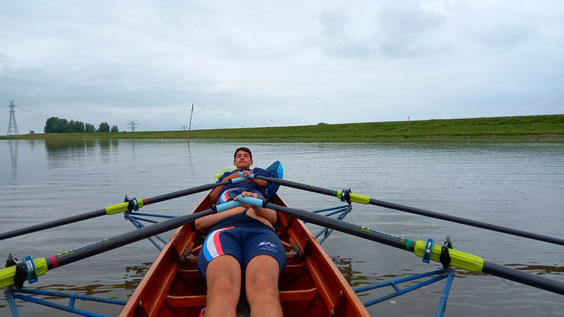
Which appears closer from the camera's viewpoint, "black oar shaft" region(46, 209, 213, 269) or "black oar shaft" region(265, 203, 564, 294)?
"black oar shaft" region(265, 203, 564, 294)

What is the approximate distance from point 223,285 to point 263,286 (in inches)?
12.6

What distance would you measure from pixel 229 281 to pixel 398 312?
6.99ft

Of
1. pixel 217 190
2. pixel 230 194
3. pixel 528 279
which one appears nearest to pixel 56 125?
pixel 217 190

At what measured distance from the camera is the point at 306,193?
10469 millimetres

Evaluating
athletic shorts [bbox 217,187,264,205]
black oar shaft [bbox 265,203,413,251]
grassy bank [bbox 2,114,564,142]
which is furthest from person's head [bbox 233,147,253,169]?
grassy bank [bbox 2,114,564,142]

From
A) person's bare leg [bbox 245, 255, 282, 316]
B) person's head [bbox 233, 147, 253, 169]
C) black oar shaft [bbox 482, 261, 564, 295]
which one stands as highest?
person's head [bbox 233, 147, 253, 169]

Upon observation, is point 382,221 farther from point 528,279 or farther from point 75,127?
point 75,127

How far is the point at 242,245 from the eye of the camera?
11.8ft

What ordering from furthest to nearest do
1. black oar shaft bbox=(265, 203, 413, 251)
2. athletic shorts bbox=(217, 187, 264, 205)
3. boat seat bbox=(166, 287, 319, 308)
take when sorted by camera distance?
athletic shorts bbox=(217, 187, 264, 205) → black oar shaft bbox=(265, 203, 413, 251) → boat seat bbox=(166, 287, 319, 308)

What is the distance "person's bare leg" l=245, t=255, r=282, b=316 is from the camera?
2598 millimetres

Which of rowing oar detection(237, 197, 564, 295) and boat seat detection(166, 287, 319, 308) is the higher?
rowing oar detection(237, 197, 564, 295)

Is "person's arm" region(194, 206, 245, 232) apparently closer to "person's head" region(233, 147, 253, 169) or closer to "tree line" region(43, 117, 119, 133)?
"person's head" region(233, 147, 253, 169)

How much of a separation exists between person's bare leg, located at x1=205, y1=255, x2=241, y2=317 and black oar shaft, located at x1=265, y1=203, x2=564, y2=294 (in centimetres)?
96

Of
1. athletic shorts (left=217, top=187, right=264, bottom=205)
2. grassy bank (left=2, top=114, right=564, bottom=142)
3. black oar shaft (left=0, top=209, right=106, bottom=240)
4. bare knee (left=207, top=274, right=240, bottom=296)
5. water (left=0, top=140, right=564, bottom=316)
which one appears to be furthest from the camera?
grassy bank (left=2, top=114, right=564, bottom=142)
